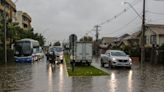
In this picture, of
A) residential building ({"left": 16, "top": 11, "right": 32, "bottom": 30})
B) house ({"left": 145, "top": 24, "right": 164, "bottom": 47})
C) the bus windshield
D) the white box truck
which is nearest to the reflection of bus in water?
the bus windshield

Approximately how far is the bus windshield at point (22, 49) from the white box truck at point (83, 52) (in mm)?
16673

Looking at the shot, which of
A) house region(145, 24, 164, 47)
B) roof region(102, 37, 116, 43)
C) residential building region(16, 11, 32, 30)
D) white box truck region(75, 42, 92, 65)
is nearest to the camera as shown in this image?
white box truck region(75, 42, 92, 65)

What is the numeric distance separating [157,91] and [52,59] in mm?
26291

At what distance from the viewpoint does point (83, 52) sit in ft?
150

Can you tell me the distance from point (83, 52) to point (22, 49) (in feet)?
57.2

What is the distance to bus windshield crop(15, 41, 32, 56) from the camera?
60.9 meters

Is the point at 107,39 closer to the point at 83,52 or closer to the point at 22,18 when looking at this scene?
the point at 22,18

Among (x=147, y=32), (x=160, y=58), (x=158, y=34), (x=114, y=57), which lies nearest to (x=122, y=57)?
(x=114, y=57)

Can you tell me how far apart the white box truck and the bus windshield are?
16673mm

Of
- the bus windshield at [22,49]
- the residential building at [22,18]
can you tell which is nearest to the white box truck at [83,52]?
the bus windshield at [22,49]

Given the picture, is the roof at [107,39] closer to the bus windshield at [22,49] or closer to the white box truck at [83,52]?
the bus windshield at [22,49]

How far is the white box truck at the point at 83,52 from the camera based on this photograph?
45.6 m

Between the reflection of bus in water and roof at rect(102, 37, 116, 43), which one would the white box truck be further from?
roof at rect(102, 37, 116, 43)

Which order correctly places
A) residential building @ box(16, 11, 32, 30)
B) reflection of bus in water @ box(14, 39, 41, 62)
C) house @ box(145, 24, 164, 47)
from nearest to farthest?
1. reflection of bus in water @ box(14, 39, 41, 62)
2. house @ box(145, 24, 164, 47)
3. residential building @ box(16, 11, 32, 30)
